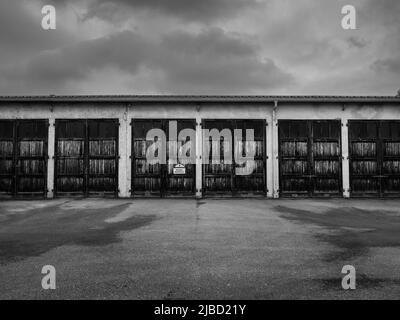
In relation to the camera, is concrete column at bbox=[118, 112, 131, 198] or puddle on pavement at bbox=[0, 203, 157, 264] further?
concrete column at bbox=[118, 112, 131, 198]

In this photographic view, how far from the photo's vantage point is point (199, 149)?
13.4m

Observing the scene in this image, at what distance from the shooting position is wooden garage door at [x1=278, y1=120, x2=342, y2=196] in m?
13.4

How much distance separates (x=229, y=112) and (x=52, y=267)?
397 inches

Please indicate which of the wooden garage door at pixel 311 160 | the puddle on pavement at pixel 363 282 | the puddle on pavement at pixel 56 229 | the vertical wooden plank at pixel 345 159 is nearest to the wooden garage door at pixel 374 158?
the vertical wooden plank at pixel 345 159

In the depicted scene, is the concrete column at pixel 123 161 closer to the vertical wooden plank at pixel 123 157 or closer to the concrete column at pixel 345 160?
the vertical wooden plank at pixel 123 157

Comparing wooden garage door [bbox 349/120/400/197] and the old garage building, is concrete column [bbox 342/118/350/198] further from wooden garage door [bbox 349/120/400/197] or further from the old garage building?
wooden garage door [bbox 349/120/400/197]

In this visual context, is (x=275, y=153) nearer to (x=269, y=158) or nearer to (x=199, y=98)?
(x=269, y=158)

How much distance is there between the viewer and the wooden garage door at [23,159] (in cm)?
1335

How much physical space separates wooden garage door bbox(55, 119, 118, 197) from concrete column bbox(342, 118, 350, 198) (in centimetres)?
932

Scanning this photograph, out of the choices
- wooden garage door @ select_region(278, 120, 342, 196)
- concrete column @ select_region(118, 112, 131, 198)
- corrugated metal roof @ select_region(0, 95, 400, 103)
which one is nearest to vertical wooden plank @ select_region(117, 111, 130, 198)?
concrete column @ select_region(118, 112, 131, 198)

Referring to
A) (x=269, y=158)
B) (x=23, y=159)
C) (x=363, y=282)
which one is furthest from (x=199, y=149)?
(x=363, y=282)

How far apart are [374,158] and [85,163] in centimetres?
1187

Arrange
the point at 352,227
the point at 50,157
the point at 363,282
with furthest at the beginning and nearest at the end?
the point at 50,157
the point at 352,227
the point at 363,282
